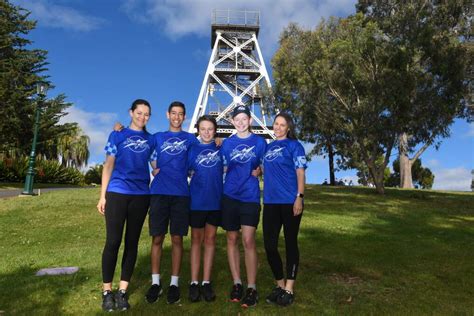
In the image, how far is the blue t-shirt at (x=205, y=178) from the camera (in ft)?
15.9

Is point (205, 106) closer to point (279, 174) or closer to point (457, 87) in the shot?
point (457, 87)

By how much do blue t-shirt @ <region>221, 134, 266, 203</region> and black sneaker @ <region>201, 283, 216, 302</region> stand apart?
1104 mm

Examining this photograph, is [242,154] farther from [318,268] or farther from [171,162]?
[318,268]

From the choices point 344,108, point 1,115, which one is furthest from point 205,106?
point 344,108

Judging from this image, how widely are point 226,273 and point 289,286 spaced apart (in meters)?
1.44

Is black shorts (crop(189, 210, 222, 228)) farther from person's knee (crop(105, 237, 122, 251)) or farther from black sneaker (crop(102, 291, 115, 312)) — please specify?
black sneaker (crop(102, 291, 115, 312))

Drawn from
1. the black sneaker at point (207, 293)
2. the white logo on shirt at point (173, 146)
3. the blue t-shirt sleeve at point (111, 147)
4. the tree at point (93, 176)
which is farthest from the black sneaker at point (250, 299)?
the tree at point (93, 176)

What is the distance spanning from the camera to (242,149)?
4867 millimetres

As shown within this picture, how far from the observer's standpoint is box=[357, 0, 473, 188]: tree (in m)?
19.6

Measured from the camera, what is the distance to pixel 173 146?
4.91 meters

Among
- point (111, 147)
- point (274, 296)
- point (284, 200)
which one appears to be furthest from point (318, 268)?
point (111, 147)

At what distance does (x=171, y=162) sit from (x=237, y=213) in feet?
3.09

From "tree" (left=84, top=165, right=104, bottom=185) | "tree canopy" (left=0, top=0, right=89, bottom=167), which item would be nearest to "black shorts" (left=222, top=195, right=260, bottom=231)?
"tree canopy" (left=0, top=0, right=89, bottom=167)

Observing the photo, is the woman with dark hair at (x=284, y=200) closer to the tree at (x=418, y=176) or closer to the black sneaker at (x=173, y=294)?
the black sneaker at (x=173, y=294)
